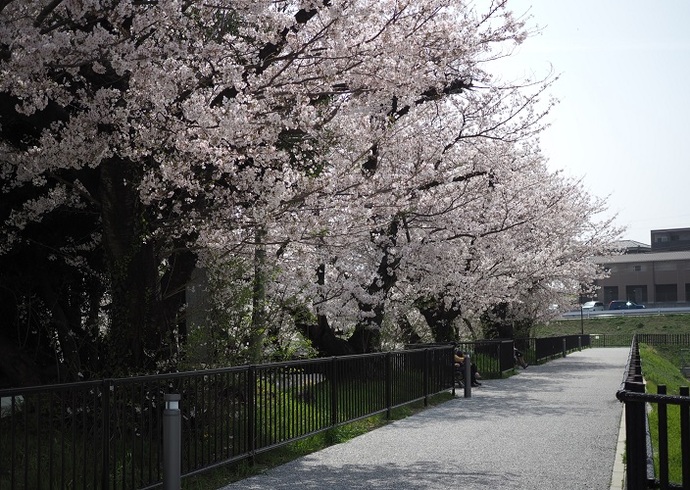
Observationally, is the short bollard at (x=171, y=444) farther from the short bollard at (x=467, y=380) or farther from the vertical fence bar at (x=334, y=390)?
the short bollard at (x=467, y=380)

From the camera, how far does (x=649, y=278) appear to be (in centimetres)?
10550

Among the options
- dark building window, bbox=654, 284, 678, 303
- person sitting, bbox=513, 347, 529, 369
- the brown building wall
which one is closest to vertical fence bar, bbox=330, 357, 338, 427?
person sitting, bbox=513, 347, 529, 369

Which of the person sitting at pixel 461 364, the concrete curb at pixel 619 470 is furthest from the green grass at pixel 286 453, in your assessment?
the person sitting at pixel 461 364

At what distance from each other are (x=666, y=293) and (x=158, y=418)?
104 meters

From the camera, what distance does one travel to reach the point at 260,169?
1262 centimetres

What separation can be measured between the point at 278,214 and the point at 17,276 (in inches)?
175

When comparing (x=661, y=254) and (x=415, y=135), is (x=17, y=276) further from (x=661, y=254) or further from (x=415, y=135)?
(x=661, y=254)

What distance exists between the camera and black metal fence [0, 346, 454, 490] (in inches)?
278

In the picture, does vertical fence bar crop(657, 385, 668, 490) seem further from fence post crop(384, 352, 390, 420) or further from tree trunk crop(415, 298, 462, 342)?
tree trunk crop(415, 298, 462, 342)

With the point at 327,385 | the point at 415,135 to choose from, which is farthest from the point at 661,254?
the point at 327,385

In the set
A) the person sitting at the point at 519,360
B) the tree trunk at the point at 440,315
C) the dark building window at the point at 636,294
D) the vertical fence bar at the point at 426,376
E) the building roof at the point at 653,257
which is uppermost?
the building roof at the point at 653,257

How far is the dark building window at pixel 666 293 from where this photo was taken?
104 m

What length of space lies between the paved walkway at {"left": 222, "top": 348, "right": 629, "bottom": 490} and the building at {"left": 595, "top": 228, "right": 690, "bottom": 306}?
84.5 m

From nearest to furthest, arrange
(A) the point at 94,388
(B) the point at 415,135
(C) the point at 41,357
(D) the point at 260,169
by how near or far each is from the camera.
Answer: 1. (A) the point at 94,388
2. (D) the point at 260,169
3. (C) the point at 41,357
4. (B) the point at 415,135
